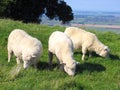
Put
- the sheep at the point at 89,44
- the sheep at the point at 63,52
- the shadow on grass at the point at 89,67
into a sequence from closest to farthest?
the sheep at the point at 63,52, the shadow on grass at the point at 89,67, the sheep at the point at 89,44

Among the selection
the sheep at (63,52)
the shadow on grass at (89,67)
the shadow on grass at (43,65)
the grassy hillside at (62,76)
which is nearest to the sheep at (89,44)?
the grassy hillside at (62,76)

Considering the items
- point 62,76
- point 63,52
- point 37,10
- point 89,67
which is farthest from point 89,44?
point 37,10

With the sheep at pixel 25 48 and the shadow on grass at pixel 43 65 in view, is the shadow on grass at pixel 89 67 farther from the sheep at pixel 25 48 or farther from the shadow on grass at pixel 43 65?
the sheep at pixel 25 48

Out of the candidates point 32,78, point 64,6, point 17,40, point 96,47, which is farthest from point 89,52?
point 64,6

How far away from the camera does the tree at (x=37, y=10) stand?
128 feet

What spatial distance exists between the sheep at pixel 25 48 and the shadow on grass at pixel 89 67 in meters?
1.41

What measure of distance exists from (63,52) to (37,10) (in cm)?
3187

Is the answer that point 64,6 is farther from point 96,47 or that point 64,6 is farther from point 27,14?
point 96,47

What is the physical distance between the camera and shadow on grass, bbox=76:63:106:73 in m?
11.9

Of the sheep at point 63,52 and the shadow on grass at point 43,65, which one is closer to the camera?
the sheep at point 63,52

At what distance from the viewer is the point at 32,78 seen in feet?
34.0

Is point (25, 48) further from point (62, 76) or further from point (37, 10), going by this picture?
point (37, 10)

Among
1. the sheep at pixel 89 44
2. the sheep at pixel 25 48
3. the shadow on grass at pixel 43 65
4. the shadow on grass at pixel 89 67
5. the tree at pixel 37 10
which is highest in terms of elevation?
the sheep at pixel 25 48

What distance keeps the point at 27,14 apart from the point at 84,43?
2739cm
